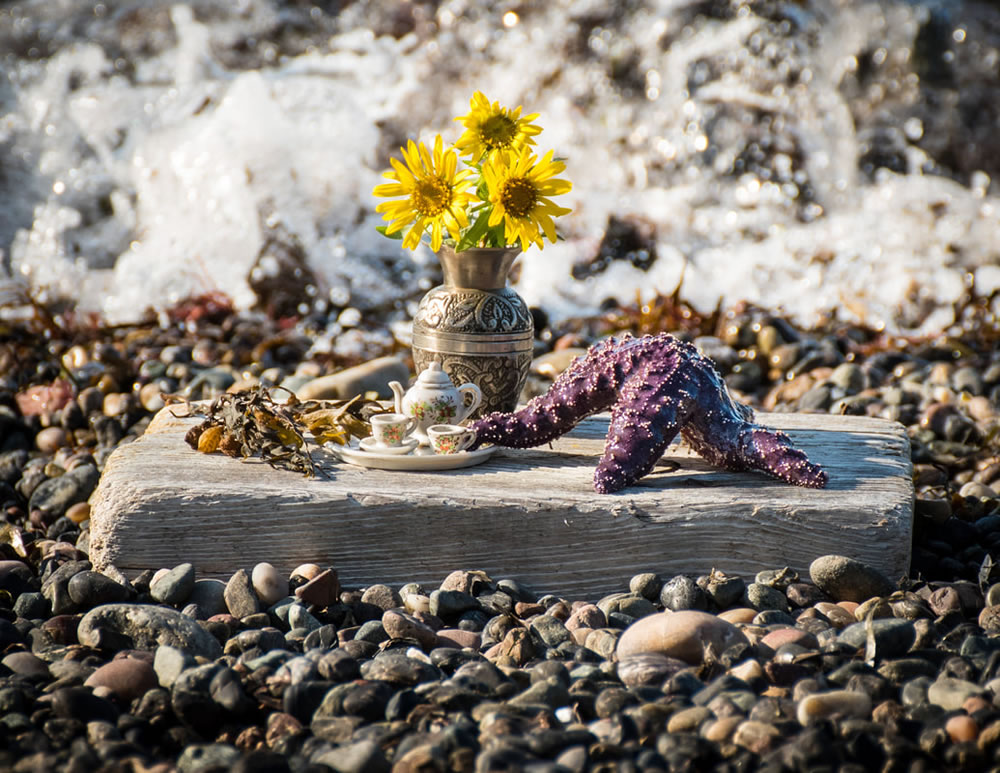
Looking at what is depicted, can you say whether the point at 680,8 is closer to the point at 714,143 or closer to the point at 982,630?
the point at 714,143

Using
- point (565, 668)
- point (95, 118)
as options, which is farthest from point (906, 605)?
point (95, 118)

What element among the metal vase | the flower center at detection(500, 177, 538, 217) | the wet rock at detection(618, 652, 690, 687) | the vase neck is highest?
the flower center at detection(500, 177, 538, 217)

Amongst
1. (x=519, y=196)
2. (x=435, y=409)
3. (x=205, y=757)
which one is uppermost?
(x=519, y=196)

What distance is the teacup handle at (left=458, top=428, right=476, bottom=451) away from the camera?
132 inches

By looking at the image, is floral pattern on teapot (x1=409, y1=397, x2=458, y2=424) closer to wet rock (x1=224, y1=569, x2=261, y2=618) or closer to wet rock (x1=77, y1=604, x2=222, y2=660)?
wet rock (x1=224, y1=569, x2=261, y2=618)

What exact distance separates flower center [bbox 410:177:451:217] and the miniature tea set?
53 cm

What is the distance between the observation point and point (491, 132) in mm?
3512

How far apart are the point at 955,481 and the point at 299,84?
7167mm

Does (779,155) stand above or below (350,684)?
above

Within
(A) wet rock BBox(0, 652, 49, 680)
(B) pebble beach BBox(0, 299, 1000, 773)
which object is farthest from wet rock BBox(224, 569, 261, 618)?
(A) wet rock BBox(0, 652, 49, 680)

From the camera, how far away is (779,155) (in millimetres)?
8719

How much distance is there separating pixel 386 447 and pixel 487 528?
1.68ft

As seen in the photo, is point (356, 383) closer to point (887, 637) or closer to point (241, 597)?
point (241, 597)

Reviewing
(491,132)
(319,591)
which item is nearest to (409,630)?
(319,591)
